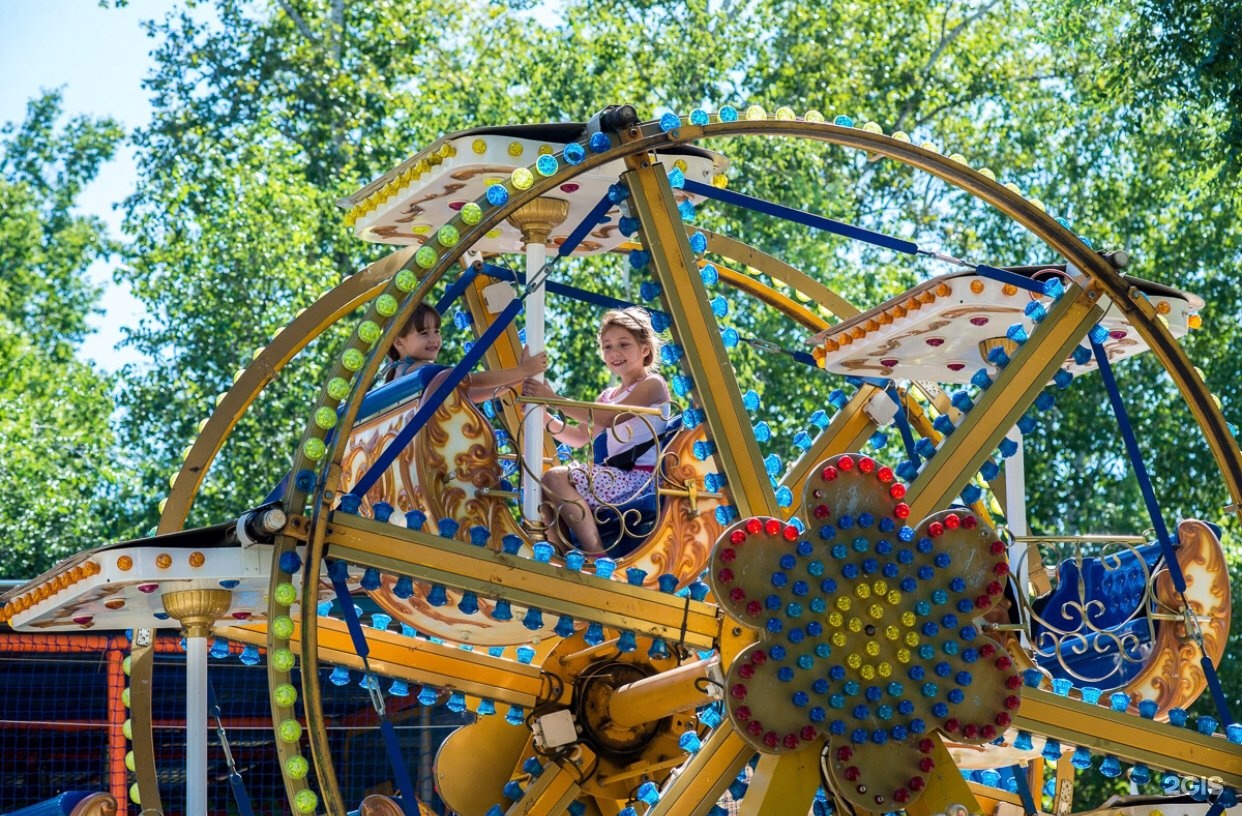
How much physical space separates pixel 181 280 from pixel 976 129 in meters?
9.47

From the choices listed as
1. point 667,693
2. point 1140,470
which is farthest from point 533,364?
point 1140,470

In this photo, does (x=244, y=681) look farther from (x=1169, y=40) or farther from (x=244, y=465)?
→ (x=1169, y=40)

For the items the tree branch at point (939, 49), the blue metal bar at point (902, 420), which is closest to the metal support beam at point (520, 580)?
the blue metal bar at point (902, 420)

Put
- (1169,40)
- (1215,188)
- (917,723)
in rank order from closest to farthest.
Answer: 1. (917,723)
2. (1169,40)
3. (1215,188)

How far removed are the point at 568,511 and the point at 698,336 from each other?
121 cm

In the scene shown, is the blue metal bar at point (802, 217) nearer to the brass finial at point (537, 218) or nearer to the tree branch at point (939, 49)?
the brass finial at point (537, 218)

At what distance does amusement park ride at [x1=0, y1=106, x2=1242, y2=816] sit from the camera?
20.3 feet

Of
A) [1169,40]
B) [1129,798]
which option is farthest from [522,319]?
[1169,40]

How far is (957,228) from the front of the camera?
2030cm

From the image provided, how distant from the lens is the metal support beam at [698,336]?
652 centimetres

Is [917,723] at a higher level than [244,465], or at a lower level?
lower

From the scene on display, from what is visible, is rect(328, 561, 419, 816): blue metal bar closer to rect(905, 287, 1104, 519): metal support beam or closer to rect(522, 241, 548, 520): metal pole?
rect(522, 241, 548, 520): metal pole

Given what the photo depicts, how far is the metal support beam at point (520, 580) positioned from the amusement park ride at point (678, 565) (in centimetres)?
1

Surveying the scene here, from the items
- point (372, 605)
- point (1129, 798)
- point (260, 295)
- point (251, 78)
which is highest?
point (251, 78)
